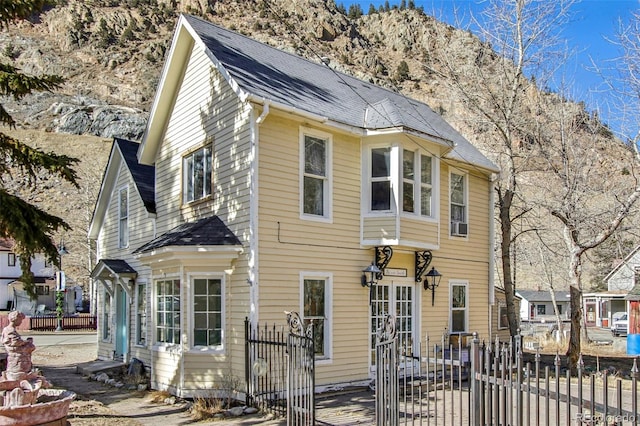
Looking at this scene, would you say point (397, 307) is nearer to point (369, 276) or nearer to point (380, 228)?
point (369, 276)

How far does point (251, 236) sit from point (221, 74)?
402cm

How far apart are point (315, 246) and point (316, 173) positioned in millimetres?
1707

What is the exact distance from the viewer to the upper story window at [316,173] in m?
13.1

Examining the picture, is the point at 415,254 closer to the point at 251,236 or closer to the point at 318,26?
the point at 251,236

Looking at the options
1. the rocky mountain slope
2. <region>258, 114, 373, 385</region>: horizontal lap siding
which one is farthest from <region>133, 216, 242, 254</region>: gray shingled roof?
the rocky mountain slope

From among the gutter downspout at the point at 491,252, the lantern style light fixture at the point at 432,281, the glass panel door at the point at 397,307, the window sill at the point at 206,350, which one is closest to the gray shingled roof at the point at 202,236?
the window sill at the point at 206,350

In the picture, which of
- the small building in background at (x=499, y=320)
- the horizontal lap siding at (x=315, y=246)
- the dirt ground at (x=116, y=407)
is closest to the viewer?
the dirt ground at (x=116, y=407)

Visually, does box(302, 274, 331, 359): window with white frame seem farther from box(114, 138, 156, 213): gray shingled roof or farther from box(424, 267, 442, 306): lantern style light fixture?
box(114, 138, 156, 213): gray shingled roof

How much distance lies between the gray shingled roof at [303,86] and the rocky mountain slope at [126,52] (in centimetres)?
6176

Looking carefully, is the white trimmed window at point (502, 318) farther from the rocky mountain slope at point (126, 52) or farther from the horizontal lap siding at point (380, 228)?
the rocky mountain slope at point (126, 52)

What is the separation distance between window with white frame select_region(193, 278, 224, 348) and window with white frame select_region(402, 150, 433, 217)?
495 cm

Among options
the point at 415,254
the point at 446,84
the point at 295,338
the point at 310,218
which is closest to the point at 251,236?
the point at 310,218

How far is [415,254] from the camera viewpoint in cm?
1506

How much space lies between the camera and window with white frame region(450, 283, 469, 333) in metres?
16.5
